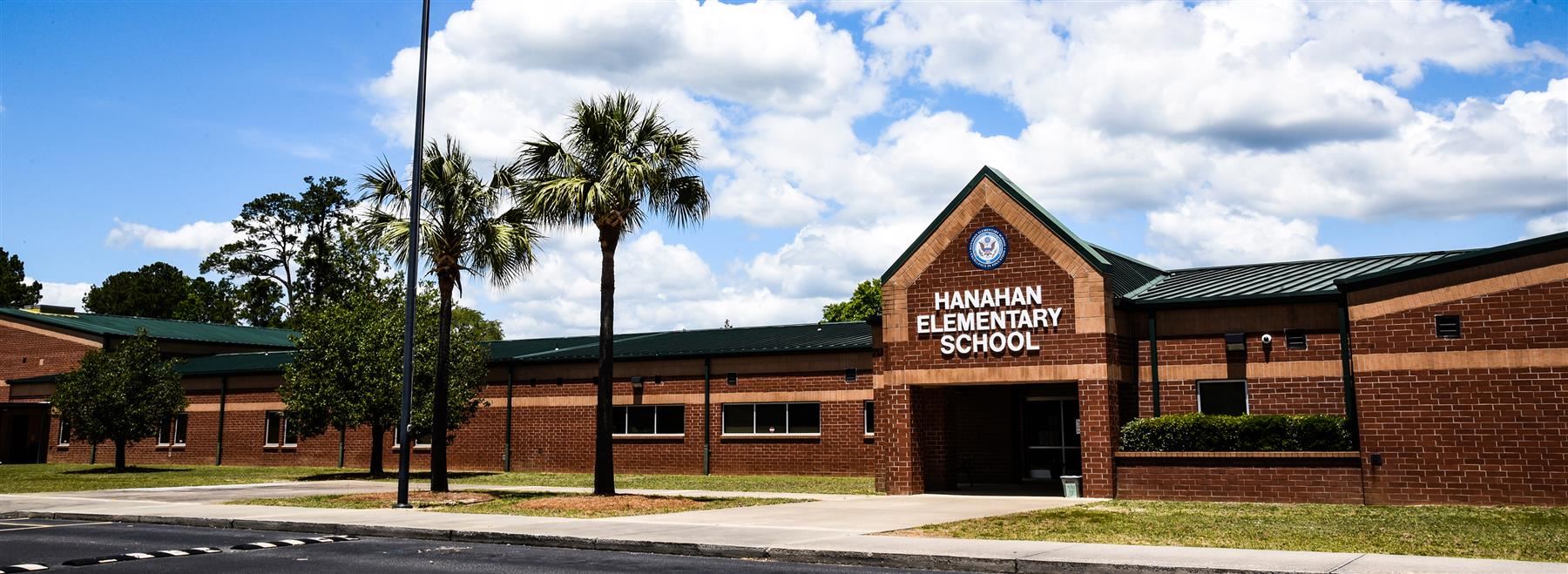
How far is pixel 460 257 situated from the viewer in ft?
91.4

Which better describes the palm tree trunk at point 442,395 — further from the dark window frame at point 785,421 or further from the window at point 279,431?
the window at point 279,431

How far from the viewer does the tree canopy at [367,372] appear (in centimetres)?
3738

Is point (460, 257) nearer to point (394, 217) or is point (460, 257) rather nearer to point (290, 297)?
point (394, 217)

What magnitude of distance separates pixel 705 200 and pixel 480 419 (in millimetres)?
21380

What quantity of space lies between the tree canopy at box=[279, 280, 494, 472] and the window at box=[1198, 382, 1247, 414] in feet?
74.1

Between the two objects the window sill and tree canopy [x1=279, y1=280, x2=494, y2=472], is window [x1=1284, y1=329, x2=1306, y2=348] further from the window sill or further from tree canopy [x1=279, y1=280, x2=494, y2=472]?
tree canopy [x1=279, y1=280, x2=494, y2=472]

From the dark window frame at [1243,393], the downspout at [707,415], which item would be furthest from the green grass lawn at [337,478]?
the dark window frame at [1243,393]

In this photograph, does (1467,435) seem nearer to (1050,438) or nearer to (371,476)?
(1050,438)

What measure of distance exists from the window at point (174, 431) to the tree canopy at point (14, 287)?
59995 millimetres

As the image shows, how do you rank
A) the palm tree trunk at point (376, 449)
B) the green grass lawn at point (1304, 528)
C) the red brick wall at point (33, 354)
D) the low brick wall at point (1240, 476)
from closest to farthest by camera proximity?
the green grass lawn at point (1304, 528) < the low brick wall at point (1240, 476) < the palm tree trunk at point (376, 449) < the red brick wall at point (33, 354)

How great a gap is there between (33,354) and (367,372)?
31023 mm

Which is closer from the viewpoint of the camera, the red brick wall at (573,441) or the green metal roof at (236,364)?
the red brick wall at (573,441)

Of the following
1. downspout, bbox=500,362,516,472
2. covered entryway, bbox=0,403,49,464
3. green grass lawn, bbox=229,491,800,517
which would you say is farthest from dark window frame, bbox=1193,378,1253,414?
covered entryway, bbox=0,403,49,464

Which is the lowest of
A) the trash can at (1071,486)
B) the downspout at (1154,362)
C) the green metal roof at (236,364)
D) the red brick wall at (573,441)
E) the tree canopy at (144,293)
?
the trash can at (1071,486)
